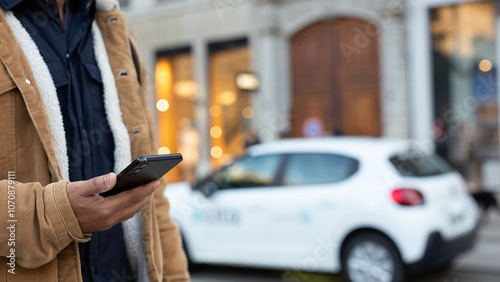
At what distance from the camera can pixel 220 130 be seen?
16.2m

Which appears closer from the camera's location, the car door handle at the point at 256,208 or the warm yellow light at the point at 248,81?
the car door handle at the point at 256,208

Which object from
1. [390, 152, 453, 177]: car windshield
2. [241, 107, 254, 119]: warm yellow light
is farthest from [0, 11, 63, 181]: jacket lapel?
[241, 107, 254, 119]: warm yellow light

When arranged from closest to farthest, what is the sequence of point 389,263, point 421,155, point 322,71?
Result: point 389,263 → point 421,155 → point 322,71

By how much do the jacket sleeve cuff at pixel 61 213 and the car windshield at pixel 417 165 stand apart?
528 centimetres

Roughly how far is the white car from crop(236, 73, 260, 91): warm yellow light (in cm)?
810

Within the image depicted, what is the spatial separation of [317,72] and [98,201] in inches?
538

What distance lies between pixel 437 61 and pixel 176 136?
7.93 meters

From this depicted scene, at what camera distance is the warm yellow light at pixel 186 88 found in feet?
55.4

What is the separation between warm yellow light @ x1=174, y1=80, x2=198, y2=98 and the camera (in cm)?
1689

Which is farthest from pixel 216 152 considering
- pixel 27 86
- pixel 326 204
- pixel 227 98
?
pixel 27 86

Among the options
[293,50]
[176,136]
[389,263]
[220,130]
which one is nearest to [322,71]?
[293,50]

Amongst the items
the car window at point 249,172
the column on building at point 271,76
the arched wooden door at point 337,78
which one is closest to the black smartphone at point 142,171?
the car window at point 249,172

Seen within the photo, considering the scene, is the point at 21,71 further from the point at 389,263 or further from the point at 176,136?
the point at 176,136

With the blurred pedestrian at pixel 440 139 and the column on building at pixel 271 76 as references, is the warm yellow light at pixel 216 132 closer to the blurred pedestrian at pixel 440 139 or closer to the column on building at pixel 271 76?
the column on building at pixel 271 76
